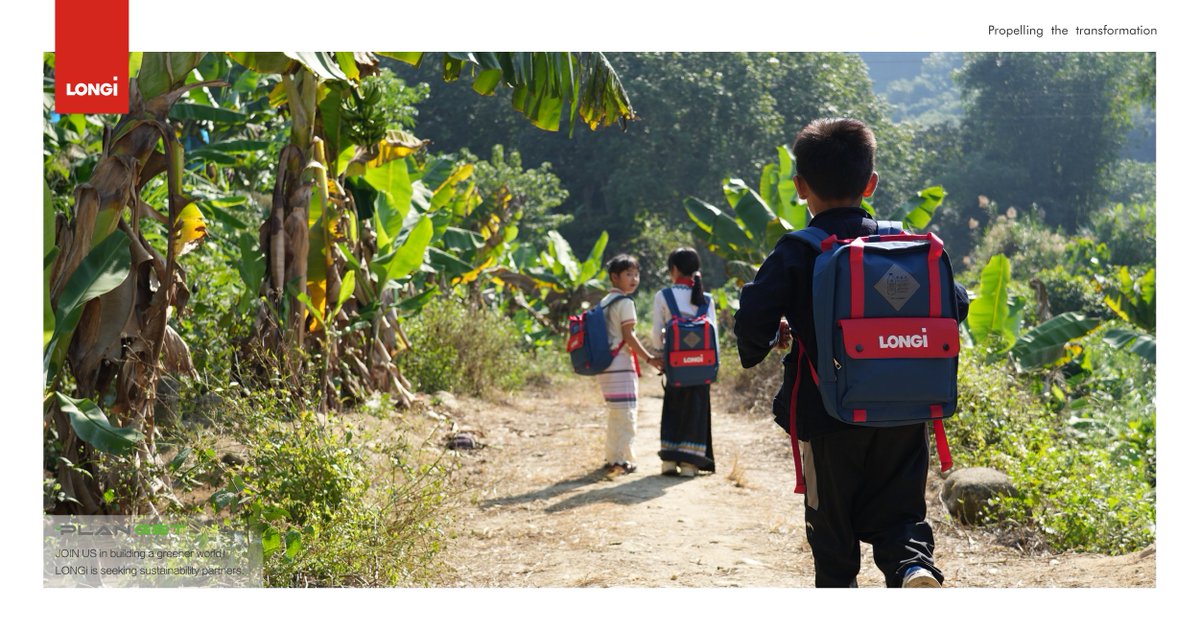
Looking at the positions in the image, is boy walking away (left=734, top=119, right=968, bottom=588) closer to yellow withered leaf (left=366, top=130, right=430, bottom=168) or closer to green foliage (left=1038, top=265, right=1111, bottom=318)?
yellow withered leaf (left=366, top=130, right=430, bottom=168)

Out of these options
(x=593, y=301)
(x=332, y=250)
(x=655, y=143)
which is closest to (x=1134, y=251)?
(x=655, y=143)

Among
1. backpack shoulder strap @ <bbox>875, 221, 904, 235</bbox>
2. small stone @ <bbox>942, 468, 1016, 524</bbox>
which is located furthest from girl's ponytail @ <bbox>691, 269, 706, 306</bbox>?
backpack shoulder strap @ <bbox>875, 221, 904, 235</bbox>

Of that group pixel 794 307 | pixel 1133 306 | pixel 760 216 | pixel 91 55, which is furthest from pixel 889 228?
pixel 760 216

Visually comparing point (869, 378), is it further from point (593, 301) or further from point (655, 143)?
point (655, 143)

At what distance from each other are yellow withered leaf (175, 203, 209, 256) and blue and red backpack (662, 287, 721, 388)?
2669 millimetres

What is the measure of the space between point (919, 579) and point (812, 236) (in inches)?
38.0

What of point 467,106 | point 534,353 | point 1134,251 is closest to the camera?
point 534,353

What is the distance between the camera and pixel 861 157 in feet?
10.1

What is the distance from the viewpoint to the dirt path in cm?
434

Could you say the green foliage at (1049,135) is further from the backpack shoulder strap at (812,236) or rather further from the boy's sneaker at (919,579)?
the boy's sneaker at (919,579)

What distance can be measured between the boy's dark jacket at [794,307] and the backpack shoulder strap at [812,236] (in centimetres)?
2

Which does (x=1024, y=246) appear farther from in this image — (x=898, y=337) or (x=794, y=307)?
(x=898, y=337)

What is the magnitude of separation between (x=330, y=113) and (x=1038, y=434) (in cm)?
481
